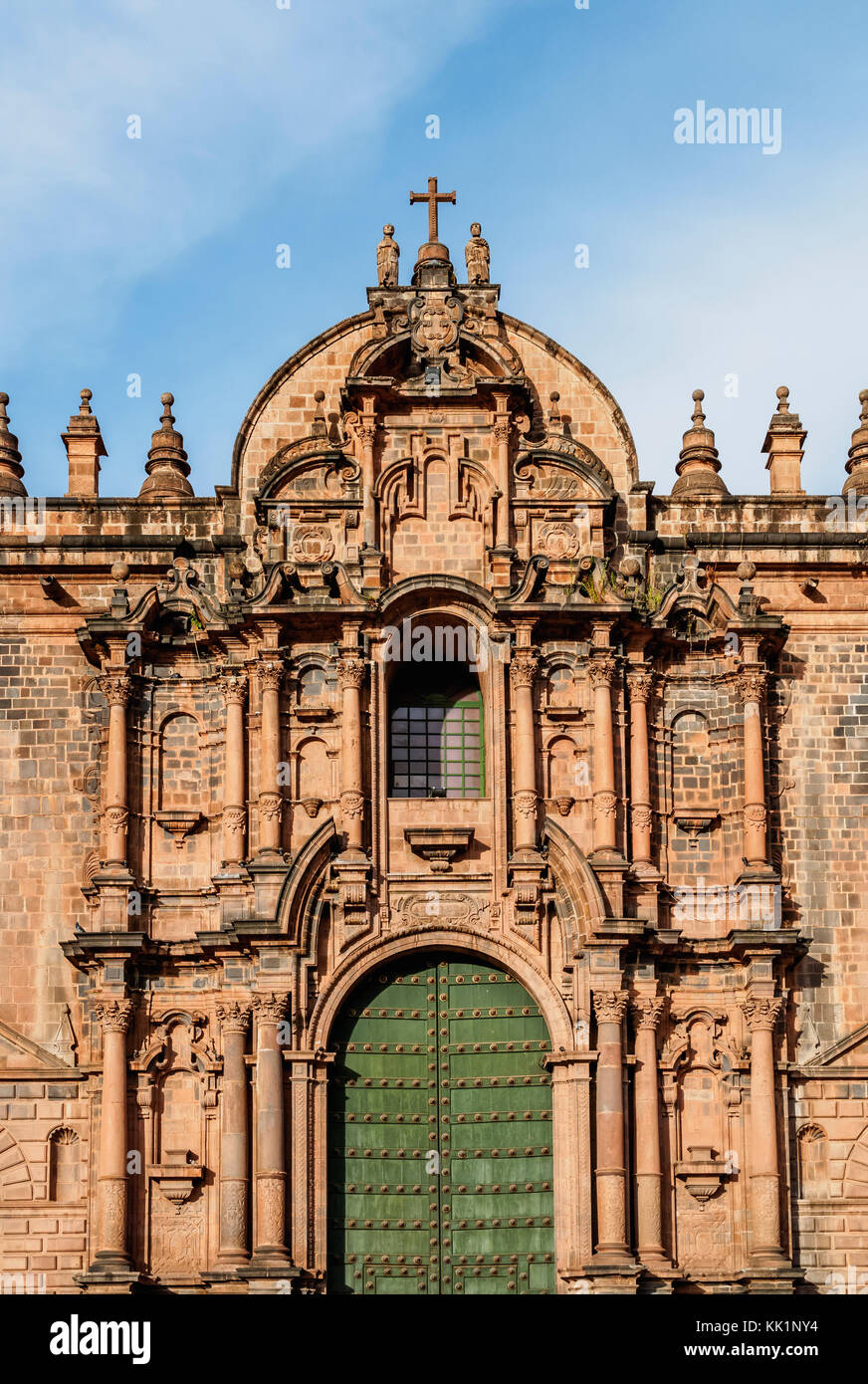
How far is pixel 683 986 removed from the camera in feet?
115

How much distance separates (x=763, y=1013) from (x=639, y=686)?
480cm

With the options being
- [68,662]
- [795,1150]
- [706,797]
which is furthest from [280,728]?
[795,1150]

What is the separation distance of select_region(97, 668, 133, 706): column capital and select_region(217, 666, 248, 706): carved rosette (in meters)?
1.28

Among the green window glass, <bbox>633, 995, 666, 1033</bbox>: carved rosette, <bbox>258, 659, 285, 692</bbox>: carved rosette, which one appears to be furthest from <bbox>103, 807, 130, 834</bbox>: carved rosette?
<bbox>633, 995, 666, 1033</bbox>: carved rosette

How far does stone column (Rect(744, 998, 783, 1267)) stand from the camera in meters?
33.5

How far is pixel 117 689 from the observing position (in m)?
35.6

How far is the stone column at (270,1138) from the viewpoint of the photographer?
33.1 m

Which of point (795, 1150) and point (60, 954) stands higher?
point (60, 954)

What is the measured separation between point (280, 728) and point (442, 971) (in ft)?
13.0

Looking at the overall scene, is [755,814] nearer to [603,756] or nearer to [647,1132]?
[603,756]

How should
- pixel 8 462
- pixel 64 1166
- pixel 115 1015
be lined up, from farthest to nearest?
pixel 8 462, pixel 64 1166, pixel 115 1015

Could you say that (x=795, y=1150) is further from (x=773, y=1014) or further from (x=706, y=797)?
(x=706, y=797)

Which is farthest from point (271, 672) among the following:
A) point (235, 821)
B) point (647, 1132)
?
point (647, 1132)

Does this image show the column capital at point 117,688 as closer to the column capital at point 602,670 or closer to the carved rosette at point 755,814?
the column capital at point 602,670
